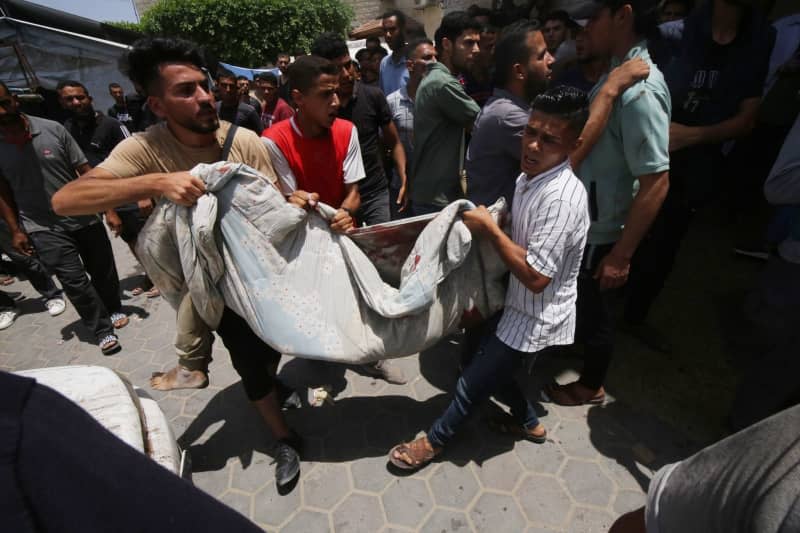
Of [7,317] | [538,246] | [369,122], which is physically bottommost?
[7,317]

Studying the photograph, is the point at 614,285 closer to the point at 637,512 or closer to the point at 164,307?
the point at 637,512

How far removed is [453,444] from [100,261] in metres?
3.85

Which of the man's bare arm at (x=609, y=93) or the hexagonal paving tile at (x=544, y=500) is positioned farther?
the hexagonal paving tile at (x=544, y=500)

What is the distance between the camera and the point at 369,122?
3.48 meters

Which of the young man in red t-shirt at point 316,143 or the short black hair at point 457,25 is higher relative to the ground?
the short black hair at point 457,25

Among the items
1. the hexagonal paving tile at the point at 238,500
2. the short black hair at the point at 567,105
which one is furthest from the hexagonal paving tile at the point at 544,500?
the short black hair at the point at 567,105

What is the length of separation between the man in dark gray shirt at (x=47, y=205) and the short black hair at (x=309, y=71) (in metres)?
2.73

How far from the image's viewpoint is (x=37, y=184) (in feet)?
11.2

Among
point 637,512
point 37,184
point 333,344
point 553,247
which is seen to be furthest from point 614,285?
point 37,184

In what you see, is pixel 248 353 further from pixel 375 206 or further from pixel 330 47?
pixel 330 47

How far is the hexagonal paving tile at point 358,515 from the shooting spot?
201 centimetres

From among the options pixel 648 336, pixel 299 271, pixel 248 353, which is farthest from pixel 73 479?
pixel 648 336

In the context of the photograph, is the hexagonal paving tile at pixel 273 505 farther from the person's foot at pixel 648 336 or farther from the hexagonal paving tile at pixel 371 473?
the person's foot at pixel 648 336

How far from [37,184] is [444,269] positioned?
3.94 metres
